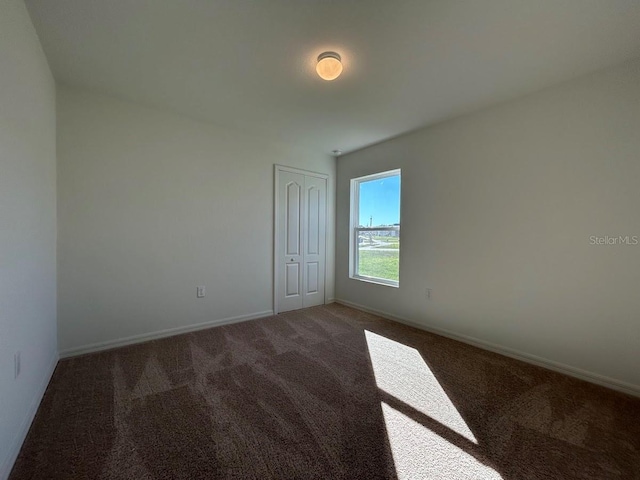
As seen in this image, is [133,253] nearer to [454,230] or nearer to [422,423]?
[422,423]

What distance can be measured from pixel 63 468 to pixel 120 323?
158 centimetres

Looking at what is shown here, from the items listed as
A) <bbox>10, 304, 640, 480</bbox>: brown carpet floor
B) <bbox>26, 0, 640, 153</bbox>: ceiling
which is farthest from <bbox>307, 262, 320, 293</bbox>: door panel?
<bbox>26, 0, 640, 153</bbox>: ceiling

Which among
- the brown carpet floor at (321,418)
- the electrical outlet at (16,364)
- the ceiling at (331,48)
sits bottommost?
the brown carpet floor at (321,418)

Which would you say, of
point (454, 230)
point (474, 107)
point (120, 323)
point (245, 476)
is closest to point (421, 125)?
point (474, 107)

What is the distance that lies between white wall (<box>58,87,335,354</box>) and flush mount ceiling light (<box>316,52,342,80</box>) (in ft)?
5.90

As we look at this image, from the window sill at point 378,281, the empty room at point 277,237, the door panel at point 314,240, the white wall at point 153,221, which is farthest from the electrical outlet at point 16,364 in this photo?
the window sill at point 378,281

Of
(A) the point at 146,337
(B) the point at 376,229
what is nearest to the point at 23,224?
(A) the point at 146,337

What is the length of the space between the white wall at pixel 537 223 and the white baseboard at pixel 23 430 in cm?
343

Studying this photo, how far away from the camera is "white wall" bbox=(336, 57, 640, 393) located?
6.60 ft

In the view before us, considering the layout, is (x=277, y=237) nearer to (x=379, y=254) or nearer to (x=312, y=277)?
(x=312, y=277)

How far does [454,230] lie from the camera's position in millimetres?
2986

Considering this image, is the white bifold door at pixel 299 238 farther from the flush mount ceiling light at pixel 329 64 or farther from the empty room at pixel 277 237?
the flush mount ceiling light at pixel 329 64

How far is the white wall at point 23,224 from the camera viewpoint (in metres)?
1.29

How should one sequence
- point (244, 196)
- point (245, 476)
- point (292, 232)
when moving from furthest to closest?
point (292, 232)
point (244, 196)
point (245, 476)
